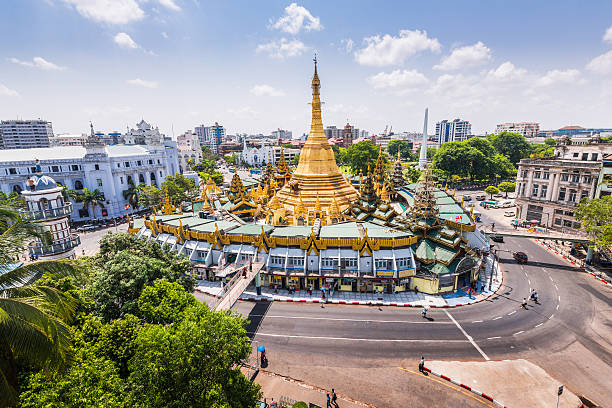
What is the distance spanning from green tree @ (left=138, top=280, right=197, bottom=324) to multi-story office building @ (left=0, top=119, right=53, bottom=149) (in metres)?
223

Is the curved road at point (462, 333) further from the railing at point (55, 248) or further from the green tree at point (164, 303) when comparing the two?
the railing at point (55, 248)

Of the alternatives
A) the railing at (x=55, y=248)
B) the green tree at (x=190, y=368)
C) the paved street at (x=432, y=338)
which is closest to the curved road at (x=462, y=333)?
the paved street at (x=432, y=338)

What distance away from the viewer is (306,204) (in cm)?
5556

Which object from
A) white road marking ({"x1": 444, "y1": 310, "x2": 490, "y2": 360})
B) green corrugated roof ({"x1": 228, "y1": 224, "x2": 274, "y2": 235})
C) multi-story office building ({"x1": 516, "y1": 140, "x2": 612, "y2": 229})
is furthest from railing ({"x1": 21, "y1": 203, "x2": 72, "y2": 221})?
multi-story office building ({"x1": 516, "y1": 140, "x2": 612, "y2": 229})

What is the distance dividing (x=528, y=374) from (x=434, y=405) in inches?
371

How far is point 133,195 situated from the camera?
259 feet

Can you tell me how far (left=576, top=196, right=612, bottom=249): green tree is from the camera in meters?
38.2

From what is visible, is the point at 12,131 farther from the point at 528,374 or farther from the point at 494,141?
the point at 494,141

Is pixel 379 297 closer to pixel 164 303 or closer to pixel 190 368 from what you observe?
pixel 164 303

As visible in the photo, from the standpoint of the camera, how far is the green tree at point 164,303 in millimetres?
19328

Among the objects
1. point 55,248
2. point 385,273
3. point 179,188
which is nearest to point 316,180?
point 385,273

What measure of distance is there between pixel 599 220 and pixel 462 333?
99.7 ft

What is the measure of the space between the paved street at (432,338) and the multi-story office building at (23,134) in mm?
220019

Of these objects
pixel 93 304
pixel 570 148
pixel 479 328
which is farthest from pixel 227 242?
pixel 570 148
